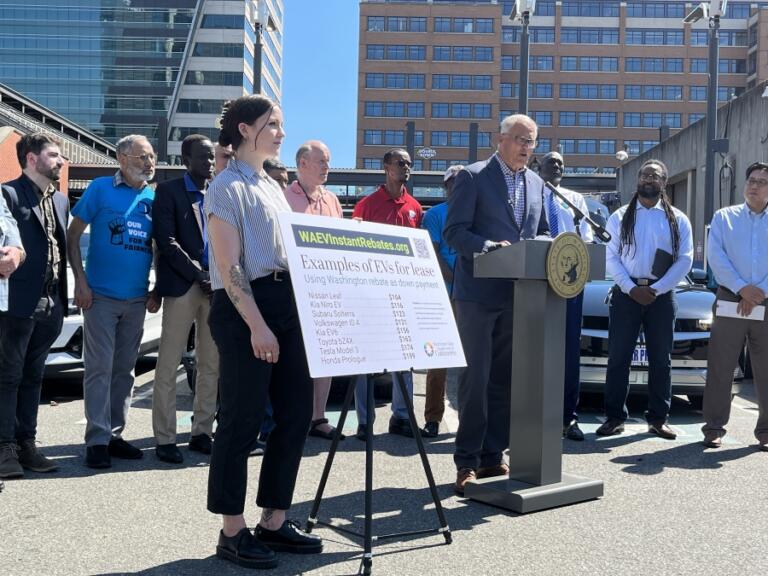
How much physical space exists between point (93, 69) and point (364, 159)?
37.3 meters

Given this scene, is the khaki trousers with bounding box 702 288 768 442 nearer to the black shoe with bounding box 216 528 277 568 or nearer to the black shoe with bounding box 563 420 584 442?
the black shoe with bounding box 563 420 584 442

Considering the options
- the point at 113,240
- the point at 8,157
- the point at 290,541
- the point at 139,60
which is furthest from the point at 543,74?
the point at 290,541

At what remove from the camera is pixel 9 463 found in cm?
505

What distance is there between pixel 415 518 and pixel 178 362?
7.16ft

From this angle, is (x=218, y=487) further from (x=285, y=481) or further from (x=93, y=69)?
(x=93, y=69)

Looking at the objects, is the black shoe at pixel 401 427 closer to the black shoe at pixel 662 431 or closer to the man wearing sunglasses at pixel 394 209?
the man wearing sunglasses at pixel 394 209

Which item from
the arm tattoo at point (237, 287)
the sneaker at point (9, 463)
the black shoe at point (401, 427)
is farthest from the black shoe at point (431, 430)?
the arm tattoo at point (237, 287)

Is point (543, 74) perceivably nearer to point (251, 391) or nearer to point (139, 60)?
point (139, 60)

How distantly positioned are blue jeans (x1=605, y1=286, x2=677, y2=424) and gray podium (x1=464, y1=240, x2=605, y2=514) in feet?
6.84

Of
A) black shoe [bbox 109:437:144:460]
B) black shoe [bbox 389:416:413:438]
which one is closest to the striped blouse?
black shoe [bbox 109:437:144:460]

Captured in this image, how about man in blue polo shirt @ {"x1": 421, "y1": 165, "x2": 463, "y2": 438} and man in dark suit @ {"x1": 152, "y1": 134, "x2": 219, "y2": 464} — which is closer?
man in dark suit @ {"x1": 152, "y1": 134, "x2": 219, "y2": 464}

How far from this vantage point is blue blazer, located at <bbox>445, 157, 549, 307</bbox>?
5.08 m

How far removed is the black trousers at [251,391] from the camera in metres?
3.65

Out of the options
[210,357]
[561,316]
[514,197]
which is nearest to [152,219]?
[210,357]
